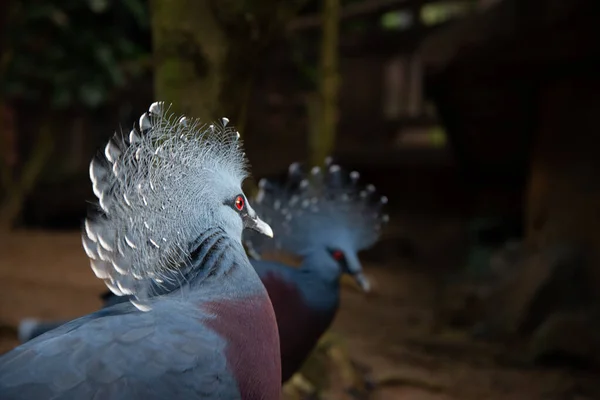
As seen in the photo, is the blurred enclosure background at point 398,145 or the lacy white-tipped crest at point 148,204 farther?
the blurred enclosure background at point 398,145

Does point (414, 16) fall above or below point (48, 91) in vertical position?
above

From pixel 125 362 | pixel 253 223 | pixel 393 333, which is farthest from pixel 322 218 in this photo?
pixel 393 333

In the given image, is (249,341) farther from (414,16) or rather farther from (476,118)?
(414,16)

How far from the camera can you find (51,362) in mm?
1283

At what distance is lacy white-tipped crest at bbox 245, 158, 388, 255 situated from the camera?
261 cm

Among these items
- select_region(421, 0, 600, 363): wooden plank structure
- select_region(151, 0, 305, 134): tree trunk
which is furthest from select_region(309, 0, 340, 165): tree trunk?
select_region(151, 0, 305, 134): tree trunk

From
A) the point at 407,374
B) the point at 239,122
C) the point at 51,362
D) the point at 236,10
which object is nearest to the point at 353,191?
the point at 239,122

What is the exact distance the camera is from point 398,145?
26.6 ft

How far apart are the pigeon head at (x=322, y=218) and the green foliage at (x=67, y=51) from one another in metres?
4.71

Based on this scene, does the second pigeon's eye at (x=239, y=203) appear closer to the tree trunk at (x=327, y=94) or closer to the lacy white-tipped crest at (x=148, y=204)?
the lacy white-tipped crest at (x=148, y=204)

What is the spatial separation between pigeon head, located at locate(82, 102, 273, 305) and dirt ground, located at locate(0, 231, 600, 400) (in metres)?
2.14

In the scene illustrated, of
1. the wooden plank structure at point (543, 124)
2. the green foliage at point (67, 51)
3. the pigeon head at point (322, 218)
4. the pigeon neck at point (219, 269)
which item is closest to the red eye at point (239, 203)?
the pigeon neck at point (219, 269)

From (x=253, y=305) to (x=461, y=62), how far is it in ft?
9.26

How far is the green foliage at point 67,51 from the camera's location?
7008 millimetres
